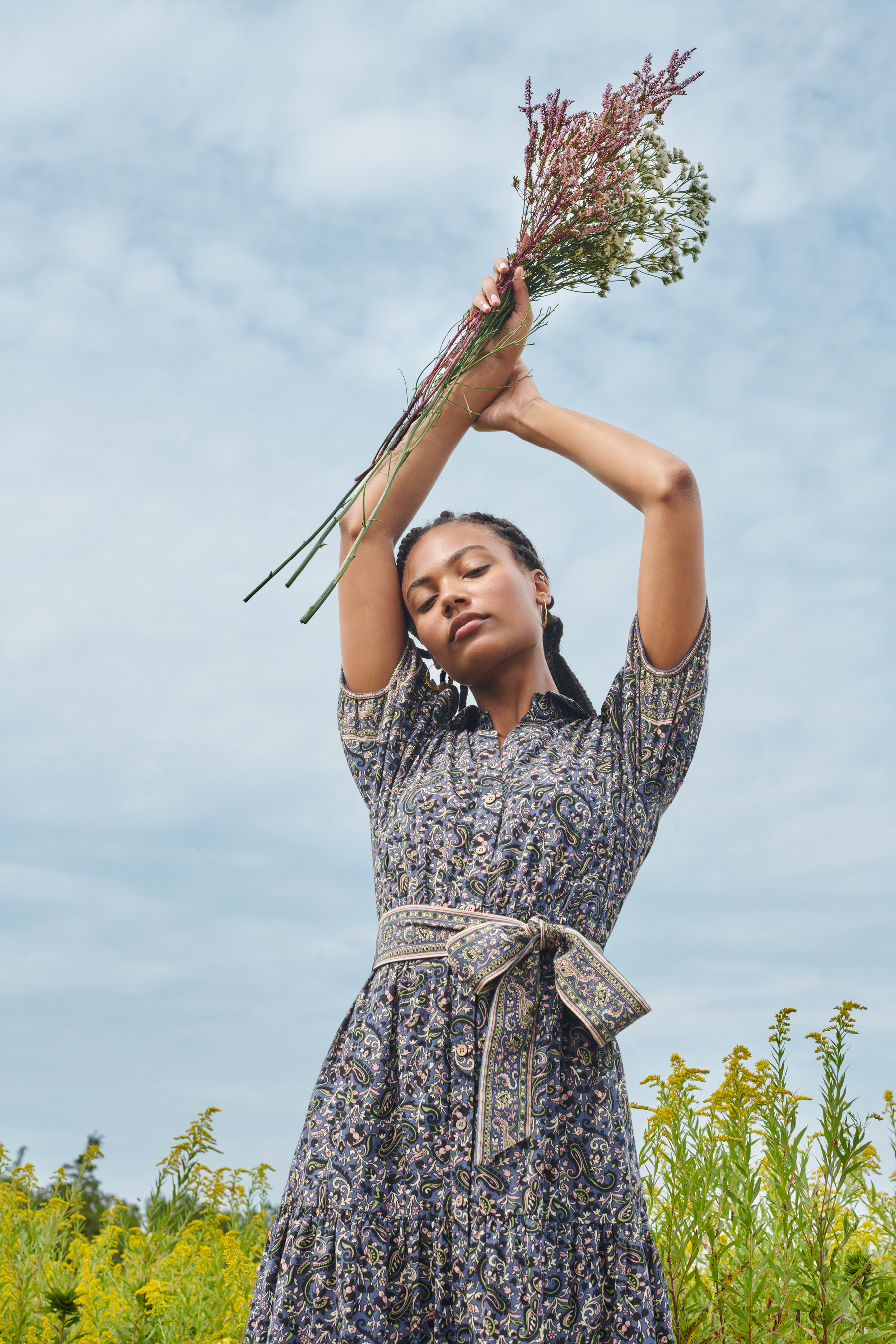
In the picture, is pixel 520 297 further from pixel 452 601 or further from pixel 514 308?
pixel 452 601

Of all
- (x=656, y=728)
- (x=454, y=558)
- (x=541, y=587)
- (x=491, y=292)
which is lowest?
(x=656, y=728)

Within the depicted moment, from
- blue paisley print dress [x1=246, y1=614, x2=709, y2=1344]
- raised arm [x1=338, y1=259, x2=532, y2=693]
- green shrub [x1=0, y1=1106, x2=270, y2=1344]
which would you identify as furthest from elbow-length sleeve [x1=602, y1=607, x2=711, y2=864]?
green shrub [x1=0, y1=1106, x2=270, y2=1344]

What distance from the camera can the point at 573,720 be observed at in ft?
8.24

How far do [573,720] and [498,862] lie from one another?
525 millimetres

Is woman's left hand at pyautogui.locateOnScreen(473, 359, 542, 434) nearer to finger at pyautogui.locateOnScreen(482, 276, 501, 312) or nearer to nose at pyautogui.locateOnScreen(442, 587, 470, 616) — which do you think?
finger at pyautogui.locateOnScreen(482, 276, 501, 312)

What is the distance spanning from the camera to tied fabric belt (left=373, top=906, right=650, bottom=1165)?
1.91 metres

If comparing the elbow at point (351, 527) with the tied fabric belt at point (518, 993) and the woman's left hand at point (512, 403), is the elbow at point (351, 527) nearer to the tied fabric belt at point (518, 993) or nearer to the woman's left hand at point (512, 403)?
the woman's left hand at point (512, 403)

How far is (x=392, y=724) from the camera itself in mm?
2488

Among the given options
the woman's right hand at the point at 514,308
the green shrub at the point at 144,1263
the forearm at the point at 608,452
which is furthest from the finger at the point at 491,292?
the green shrub at the point at 144,1263

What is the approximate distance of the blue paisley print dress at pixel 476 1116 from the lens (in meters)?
1.84

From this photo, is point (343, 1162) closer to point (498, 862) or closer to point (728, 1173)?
point (498, 862)

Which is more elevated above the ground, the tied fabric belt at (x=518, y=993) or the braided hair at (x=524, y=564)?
the braided hair at (x=524, y=564)

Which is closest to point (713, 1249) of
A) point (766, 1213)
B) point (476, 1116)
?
point (766, 1213)

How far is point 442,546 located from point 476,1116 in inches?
47.1
